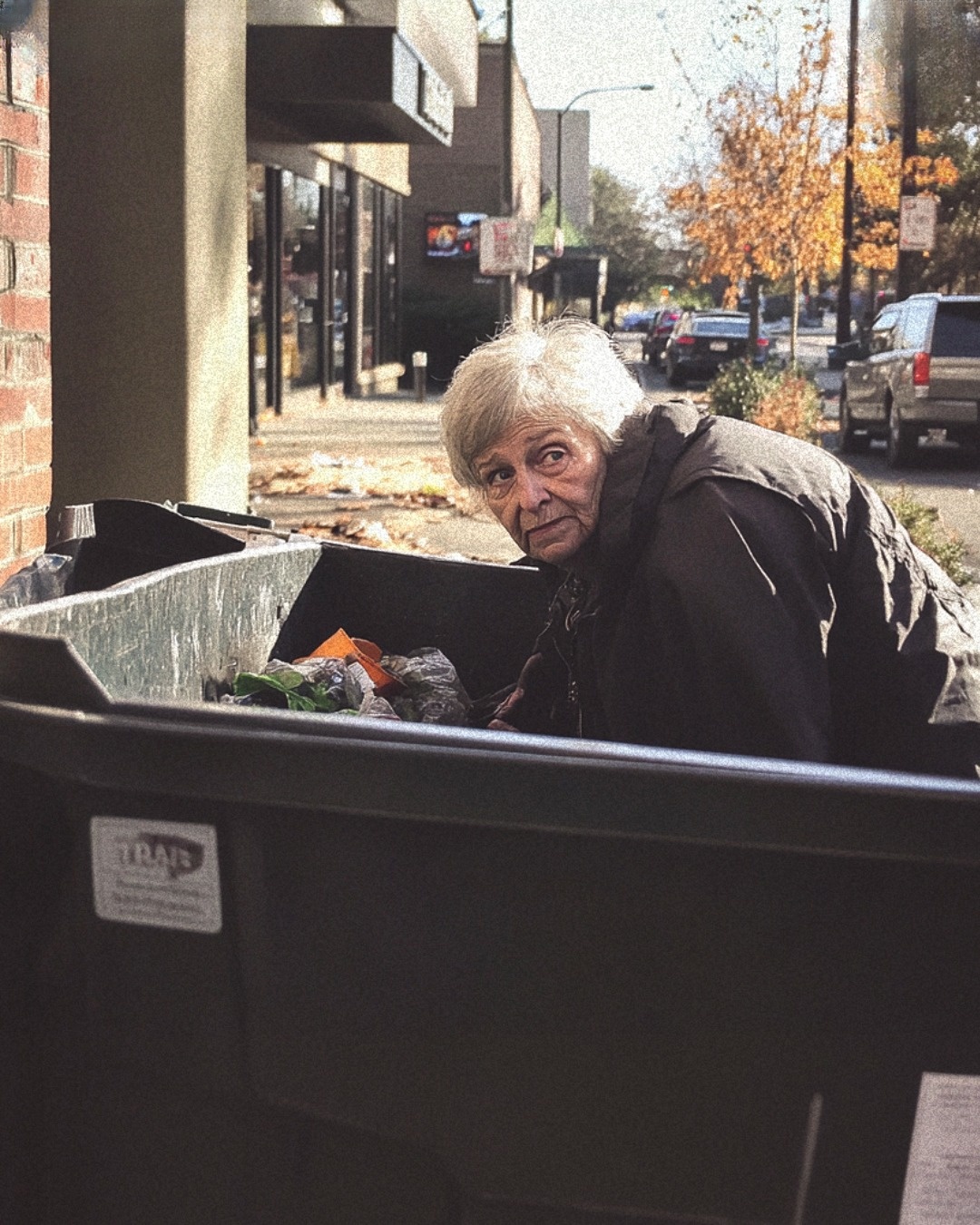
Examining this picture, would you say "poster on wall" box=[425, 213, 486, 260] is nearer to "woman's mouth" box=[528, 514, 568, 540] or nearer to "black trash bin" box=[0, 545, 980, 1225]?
"woman's mouth" box=[528, 514, 568, 540]

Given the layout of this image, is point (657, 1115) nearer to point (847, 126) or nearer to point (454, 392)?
point (454, 392)

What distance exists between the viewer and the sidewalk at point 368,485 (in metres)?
10.3

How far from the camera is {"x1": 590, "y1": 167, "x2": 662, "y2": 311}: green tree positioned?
99.2 metres

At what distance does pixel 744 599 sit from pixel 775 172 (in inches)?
1097

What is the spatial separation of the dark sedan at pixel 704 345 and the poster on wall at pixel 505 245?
16762mm

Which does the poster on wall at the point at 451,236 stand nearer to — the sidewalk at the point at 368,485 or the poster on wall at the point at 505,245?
the sidewalk at the point at 368,485

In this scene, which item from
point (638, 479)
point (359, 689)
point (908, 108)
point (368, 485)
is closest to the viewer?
point (638, 479)

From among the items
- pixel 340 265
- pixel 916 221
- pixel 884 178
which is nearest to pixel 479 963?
pixel 916 221

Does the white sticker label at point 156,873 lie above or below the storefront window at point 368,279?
below

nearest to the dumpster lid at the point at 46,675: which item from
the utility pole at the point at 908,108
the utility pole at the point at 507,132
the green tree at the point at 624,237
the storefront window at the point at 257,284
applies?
the storefront window at the point at 257,284

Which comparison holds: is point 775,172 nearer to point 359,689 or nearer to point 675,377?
point 675,377

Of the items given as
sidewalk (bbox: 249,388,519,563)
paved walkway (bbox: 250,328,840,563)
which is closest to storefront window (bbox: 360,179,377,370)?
paved walkway (bbox: 250,328,840,563)

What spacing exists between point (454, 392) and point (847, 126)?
28032 millimetres

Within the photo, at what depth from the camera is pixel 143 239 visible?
610 cm
